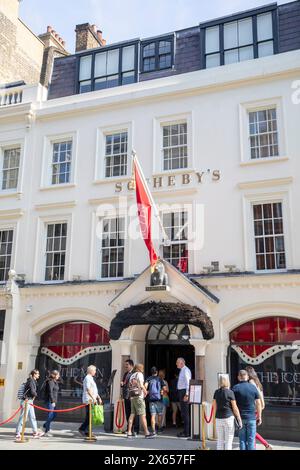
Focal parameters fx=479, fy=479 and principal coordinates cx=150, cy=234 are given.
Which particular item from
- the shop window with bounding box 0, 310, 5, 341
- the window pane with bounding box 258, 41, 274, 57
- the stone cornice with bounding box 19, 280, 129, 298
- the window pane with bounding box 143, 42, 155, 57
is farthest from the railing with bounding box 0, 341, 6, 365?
the window pane with bounding box 258, 41, 274, 57

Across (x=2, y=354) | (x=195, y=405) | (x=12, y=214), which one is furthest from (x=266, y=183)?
(x=2, y=354)

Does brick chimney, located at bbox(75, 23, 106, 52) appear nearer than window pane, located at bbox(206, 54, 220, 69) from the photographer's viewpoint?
No

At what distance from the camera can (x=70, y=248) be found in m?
16.4

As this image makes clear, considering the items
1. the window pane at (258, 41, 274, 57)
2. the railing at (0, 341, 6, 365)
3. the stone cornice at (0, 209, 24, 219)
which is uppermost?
the window pane at (258, 41, 274, 57)

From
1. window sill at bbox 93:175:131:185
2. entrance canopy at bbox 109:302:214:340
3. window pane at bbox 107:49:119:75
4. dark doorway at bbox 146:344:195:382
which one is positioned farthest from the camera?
window pane at bbox 107:49:119:75

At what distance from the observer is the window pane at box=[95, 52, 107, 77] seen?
1909cm

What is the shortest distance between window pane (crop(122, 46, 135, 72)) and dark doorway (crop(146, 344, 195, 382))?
34.9 ft

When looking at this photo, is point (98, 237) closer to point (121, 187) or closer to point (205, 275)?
point (121, 187)

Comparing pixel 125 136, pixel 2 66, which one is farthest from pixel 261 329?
pixel 2 66

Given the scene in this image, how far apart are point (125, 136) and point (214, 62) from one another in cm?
419

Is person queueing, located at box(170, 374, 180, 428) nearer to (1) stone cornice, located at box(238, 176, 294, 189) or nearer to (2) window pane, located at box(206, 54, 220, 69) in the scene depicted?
(1) stone cornice, located at box(238, 176, 294, 189)

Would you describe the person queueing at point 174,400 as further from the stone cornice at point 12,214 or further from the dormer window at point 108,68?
the dormer window at point 108,68

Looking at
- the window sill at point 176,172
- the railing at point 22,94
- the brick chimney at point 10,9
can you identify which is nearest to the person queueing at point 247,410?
the window sill at point 176,172

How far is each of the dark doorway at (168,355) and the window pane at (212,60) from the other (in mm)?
9894
